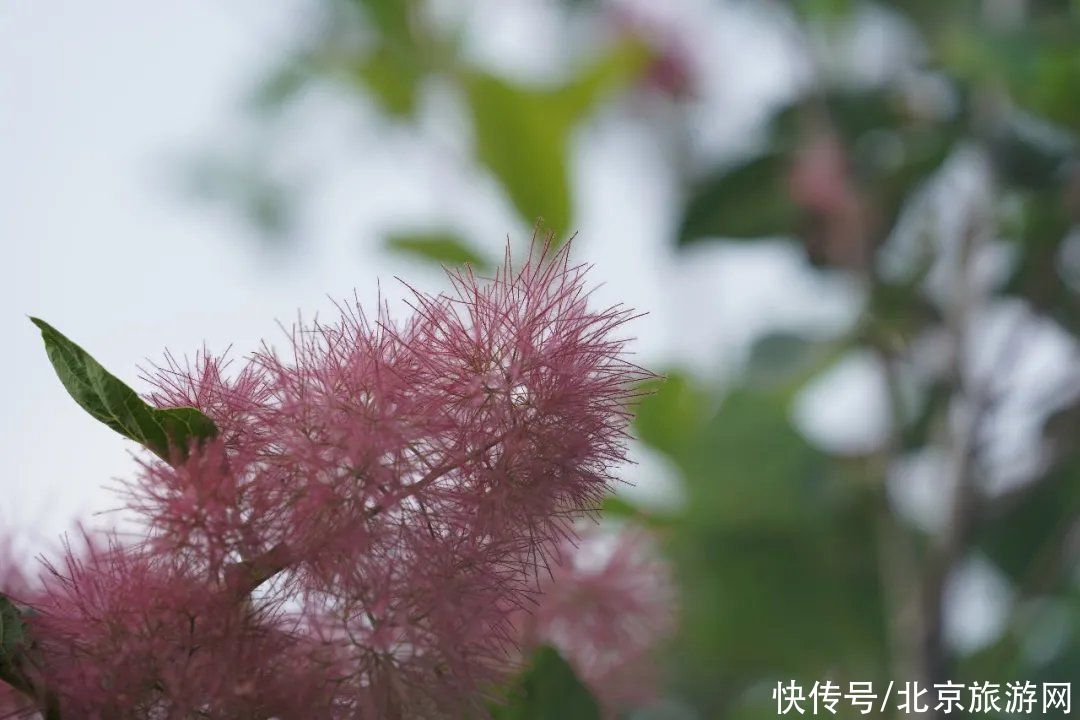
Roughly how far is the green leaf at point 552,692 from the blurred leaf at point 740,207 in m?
0.57

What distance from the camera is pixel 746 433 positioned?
1.00m

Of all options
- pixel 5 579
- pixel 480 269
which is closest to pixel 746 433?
pixel 480 269

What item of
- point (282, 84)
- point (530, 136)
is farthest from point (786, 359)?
point (282, 84)

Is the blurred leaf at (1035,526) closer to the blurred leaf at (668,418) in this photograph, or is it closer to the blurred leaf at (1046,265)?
the blurred leaf at (1046,265)

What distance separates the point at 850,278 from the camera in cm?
92

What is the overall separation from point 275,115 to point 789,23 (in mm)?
1012

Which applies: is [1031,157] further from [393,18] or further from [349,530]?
[349,530]

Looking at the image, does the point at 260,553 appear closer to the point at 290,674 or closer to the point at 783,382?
the point at 290,674

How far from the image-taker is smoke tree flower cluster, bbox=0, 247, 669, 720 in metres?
0.31

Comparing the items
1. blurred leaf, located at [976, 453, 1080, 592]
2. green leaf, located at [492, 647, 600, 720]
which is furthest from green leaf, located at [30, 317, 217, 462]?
blurred leaf, located at [976, 453, 1080, 592]

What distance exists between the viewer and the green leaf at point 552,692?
40cm

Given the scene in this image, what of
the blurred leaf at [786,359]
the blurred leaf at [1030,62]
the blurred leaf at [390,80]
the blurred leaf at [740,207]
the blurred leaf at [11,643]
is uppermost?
the blurred leaf at [390,80]

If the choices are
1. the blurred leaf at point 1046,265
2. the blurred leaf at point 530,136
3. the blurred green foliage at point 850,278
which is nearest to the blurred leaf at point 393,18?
the blurred green foliage at point 850,278

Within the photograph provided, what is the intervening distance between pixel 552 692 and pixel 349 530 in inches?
5.0
